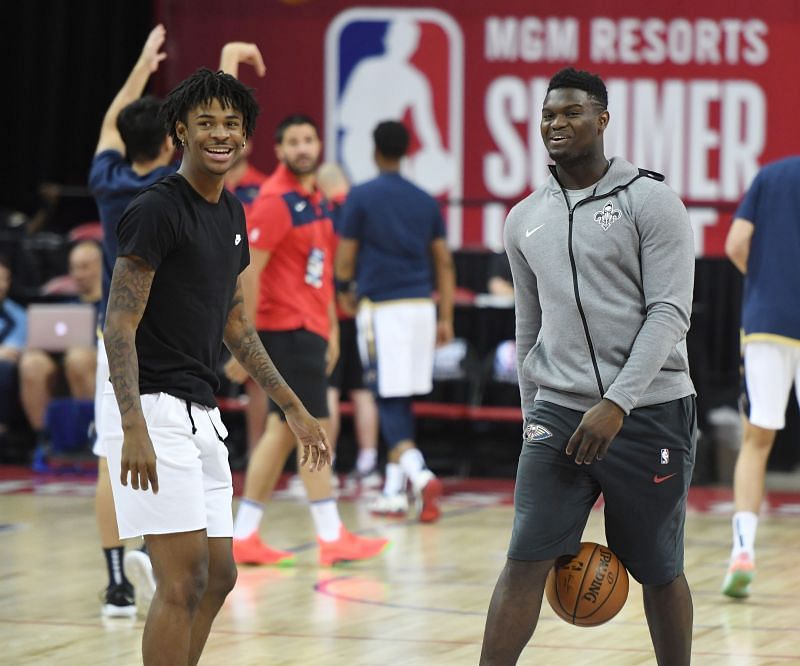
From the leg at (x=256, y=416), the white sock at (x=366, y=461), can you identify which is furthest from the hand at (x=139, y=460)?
the white sock at (x=366, y=461)

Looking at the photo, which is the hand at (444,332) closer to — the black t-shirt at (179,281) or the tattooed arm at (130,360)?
the black t-shirt at (179,281)

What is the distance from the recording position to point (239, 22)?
13.5 metres

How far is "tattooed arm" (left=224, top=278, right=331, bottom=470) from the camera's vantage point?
4820 millimetres

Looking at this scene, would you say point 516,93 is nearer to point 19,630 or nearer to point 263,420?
point 263,420

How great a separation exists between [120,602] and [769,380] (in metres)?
2.74

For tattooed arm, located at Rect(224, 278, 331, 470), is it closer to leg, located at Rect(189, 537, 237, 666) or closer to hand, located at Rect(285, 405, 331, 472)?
hand, located at Rect(285, 405, 331, 472)

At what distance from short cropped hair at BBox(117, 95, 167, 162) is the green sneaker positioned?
9.30ft

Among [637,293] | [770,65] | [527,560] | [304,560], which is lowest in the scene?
[304,560]

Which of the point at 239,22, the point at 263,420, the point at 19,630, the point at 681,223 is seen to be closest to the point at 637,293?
the point at 681,223

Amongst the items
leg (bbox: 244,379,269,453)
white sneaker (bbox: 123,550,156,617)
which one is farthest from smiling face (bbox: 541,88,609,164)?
leg (bbox: 244,379,269,453)

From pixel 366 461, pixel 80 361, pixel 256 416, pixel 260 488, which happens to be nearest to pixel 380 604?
pixel 260 488

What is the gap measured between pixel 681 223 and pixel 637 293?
0.22 metres

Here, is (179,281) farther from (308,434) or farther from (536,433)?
(536,433)

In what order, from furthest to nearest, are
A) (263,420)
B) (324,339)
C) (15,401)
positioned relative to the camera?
(15,401), (263,420), (324,339)
